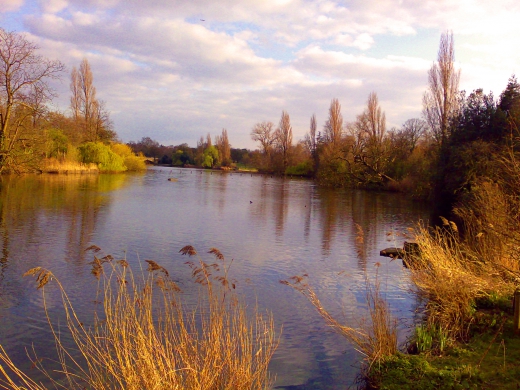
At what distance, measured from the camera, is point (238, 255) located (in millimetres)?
12203

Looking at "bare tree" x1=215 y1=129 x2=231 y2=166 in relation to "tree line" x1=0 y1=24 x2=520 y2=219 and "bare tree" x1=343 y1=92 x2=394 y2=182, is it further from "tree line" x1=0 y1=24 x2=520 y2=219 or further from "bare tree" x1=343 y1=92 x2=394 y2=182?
"bare tree" x1=343 y1=92 x2=394 y2=182

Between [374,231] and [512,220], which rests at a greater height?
[512,220]

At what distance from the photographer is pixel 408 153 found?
155ft

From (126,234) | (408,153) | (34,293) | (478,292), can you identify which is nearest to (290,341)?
(478,292)

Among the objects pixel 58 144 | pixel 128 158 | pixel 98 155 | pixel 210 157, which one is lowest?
pixel 98 155

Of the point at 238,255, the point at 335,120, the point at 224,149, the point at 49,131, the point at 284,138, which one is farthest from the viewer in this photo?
the point at 224,149

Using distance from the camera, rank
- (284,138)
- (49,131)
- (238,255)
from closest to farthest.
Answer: (238,255) → (49,131) → (284,138)

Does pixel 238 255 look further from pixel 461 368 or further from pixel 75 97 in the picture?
pixel 75 97

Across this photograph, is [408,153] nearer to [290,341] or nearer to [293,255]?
[293,255]

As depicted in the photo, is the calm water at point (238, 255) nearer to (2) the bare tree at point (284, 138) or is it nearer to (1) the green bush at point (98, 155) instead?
(1) the green bush at point (98, 155)

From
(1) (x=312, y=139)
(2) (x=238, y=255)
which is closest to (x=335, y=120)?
(1) (x=312, y=139)

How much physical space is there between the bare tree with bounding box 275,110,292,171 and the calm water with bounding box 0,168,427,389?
55335mm

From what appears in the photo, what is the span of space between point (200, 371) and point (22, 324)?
4.43 m

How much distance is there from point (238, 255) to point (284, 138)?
69142mm
